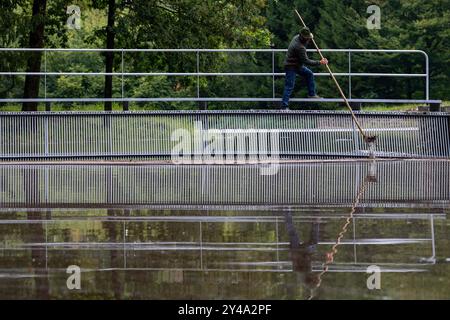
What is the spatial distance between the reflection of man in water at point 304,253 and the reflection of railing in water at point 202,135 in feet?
36.2

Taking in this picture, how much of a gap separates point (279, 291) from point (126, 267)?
1672mm

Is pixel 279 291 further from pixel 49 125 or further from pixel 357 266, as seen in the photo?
pixel 49 125

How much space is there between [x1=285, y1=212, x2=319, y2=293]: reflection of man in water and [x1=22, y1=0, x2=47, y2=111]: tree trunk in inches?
658

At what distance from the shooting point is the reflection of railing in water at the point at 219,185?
16.0m

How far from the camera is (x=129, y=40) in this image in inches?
1309

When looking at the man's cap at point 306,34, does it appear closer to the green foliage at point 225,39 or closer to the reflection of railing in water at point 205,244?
the green foliage at point 225,39

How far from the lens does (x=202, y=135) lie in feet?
80.7

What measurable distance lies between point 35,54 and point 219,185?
13.2m

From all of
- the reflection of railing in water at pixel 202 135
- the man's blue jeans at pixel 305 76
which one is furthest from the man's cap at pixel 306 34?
the reflection of railing in water at pixel 202 135

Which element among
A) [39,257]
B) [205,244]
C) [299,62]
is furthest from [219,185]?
[39,257]

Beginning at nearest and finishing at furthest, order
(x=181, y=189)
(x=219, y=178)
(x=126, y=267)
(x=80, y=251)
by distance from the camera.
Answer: (x=126, y=267), (x=80, y=251), (x=181, y=189), (x=219, y=178)

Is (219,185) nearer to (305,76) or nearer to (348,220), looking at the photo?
(348,220)

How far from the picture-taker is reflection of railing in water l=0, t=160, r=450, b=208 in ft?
52.5
